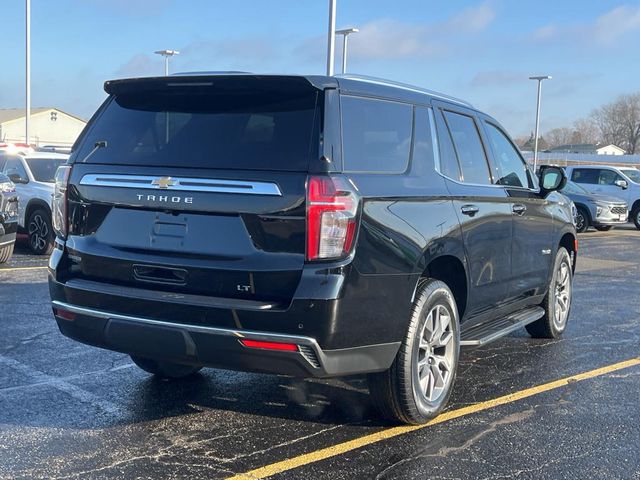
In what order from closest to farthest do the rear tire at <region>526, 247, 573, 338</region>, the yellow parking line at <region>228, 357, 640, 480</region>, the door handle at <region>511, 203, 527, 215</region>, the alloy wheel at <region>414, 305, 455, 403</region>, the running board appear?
the yellow parking line at <region>228, 357, 640, 480</region>
the alloy wheel at <region>414, 305, 455, 403</region>
the running board
the door handle at <region>511, 203, 527, 215</region>
the rear tire at <region>526, 247, 573, 338</region>

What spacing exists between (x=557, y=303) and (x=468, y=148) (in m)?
2.33

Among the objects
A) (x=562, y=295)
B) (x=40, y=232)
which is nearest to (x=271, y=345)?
(x=562, y=295)

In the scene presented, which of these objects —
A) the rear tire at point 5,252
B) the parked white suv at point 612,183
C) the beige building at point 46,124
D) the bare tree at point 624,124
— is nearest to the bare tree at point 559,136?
the bare tree at point 624,124

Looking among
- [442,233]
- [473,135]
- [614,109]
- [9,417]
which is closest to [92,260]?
[9,417]

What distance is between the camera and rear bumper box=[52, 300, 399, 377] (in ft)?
12.0

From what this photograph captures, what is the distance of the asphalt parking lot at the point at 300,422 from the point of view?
149 inches

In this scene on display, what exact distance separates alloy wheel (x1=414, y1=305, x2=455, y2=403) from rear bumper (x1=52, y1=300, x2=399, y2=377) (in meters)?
0.46

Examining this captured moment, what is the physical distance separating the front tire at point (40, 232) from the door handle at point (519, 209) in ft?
28.0

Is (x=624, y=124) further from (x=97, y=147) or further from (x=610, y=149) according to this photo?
(x=97, y=147)

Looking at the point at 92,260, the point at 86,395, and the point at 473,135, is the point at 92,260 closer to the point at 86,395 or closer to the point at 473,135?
the point at 86,395

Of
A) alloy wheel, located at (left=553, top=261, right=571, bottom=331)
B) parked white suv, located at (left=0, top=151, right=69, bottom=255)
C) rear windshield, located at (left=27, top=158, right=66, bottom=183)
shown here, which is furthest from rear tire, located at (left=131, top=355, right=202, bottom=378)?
rear windshield, located at (left=27, top=158, right=66, bottom=183)

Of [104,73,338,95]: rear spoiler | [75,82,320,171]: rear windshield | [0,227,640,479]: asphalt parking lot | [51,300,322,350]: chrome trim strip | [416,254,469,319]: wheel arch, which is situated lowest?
[0,227,640,479]: asphalt parking lot

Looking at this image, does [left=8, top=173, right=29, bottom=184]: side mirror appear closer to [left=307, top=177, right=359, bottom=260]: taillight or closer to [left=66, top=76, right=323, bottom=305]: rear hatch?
[left=66, top=76, right=323, bottom=305]: rear hatch

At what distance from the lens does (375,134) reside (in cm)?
414
